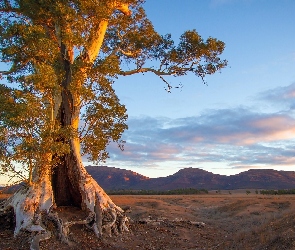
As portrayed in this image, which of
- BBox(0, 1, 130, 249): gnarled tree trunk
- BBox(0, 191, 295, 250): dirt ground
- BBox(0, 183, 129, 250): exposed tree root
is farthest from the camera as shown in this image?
BBox(0, 1, 130, 249): gnarled tree trunk

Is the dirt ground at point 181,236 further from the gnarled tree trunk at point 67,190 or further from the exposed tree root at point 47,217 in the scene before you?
the gnarled tree trunk at point 67,190

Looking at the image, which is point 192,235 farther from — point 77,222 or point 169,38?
point 169,38

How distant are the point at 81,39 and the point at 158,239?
24.8 ft

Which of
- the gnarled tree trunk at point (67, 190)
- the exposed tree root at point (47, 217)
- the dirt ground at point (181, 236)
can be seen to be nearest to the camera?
the dirt ground at point (181, 236)

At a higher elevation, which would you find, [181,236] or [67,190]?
[67,190]

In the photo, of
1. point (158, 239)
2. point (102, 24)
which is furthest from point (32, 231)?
point (102, 24)

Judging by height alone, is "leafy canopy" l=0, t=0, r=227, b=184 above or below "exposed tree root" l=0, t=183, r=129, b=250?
above

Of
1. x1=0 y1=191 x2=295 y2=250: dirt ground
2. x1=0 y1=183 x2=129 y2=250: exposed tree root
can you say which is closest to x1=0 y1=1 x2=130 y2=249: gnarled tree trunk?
x1=0 y1=183 x2=129 y2=250: exposed tree root

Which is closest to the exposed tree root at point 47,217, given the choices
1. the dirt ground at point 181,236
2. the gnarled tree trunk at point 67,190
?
the gnarled tree trunk at point 67,190

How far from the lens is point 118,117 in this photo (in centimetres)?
1369

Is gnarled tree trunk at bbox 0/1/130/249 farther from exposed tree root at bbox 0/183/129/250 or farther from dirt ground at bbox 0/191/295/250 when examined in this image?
dirt ground at bbox 0/191/295/250

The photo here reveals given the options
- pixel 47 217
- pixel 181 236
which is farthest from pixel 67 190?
pixel 181 236

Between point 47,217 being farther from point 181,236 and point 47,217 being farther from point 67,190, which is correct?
point 181,236

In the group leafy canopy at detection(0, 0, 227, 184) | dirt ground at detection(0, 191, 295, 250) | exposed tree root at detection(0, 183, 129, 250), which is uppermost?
leafy canopy at detection(0, 0, 227, 184)
